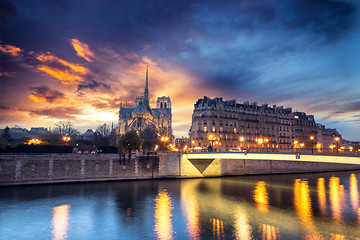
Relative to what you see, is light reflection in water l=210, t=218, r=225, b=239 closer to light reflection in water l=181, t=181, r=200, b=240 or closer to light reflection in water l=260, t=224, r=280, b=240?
light reflection in water l=181, t=181, r=200, b=240

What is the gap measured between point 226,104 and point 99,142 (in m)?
50.4

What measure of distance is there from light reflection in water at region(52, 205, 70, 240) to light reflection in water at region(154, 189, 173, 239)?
7.91 metres

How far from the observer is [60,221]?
2367cm

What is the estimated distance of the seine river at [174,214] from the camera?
2056 cm

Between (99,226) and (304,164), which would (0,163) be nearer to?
(99,226)

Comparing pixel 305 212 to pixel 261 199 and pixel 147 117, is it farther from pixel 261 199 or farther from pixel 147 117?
pixel 147 117

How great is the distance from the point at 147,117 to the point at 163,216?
104257 mm

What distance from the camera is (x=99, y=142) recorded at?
9338 cm

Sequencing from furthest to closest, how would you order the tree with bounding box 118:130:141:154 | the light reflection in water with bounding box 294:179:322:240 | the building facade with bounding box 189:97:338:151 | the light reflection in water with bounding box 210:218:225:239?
1. the building facade with bounding box 189:97:338:151
2. the tree with bounding box 118:130:141:154
3. the light reflection in water with bounding box 294:179:322:240
4. the light reflection in water with bounding box 210:218:225:239

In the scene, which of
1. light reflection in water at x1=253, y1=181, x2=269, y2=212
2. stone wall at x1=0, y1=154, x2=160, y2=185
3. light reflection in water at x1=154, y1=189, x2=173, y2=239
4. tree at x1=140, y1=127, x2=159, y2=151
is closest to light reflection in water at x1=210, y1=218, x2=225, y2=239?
light reflection in water at x1=154, y1=189, x2=173, y2=239

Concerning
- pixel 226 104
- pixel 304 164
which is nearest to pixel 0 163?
pixel 226 104

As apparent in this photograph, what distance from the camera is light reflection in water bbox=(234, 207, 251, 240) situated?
19734 millimetres

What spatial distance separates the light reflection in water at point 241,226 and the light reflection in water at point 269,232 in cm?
113

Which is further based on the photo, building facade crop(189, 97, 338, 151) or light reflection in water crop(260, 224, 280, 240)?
building facade crop(189, 97, 338, 151)
